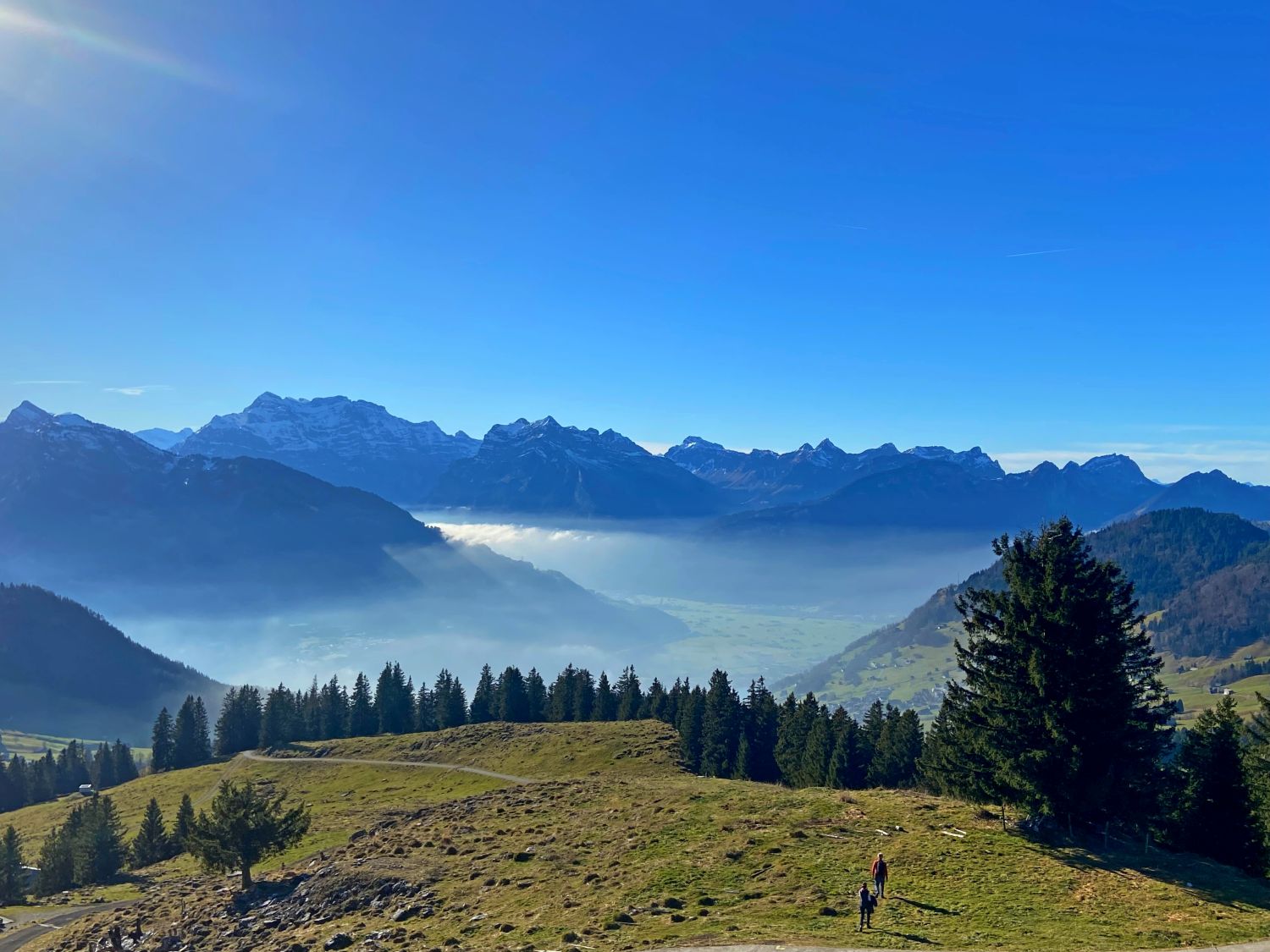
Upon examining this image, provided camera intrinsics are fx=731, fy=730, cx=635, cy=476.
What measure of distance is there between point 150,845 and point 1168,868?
10853cm

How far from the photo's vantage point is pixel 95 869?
87.4 meters

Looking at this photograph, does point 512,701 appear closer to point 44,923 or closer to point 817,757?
point 817,757

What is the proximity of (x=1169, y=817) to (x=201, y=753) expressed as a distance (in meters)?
174

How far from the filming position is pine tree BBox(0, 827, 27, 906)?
87500 mm

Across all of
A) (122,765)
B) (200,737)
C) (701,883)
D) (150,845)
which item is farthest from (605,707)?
(122,765)

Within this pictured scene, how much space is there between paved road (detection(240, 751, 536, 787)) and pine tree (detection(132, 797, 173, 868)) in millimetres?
28961

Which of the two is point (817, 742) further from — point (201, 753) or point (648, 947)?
point (201, 753)

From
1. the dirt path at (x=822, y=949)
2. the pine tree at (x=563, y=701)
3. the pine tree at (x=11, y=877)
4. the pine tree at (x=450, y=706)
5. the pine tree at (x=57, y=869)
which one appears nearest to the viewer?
the dirt path at (x=822, y=949)

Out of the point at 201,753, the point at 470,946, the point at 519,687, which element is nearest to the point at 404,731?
the point at 519,687

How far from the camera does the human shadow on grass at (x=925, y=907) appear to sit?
2802 centimetres

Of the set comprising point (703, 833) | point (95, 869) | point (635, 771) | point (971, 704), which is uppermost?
point (971, 704)

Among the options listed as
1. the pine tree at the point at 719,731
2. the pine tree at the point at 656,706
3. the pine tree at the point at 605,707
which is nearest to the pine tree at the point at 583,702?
the pine tree at the point at 605,707

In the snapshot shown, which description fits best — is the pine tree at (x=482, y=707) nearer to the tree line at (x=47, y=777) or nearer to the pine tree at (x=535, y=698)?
the pine tree at (x=535, y=698)

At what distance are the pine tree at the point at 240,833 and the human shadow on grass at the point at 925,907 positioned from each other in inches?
1817
